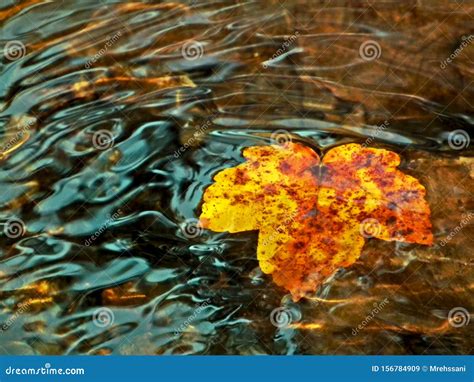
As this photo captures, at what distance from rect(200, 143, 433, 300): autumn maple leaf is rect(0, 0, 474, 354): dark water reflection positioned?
76 millimetres

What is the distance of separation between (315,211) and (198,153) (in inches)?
31.1

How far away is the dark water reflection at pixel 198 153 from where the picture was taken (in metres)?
3.88

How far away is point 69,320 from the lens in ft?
12.8

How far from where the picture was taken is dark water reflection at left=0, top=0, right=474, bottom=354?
388 cm

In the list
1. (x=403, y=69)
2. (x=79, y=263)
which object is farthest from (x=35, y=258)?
(x=403, y=69)

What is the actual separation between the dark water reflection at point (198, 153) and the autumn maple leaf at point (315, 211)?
76 millimetres

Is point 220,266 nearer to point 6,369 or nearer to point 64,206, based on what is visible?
point 64,206

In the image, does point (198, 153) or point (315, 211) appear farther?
point (198, 153)

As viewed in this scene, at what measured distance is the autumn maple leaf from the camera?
12.7ft

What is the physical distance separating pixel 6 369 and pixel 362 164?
7.68 ft

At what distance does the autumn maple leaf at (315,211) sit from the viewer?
3.88m

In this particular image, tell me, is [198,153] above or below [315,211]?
above

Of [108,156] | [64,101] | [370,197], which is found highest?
[64,101]

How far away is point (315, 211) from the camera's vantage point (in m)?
3.92
